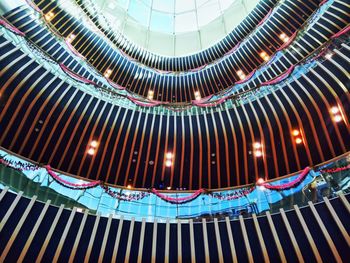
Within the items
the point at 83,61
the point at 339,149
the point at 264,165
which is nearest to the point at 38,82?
the point at 83,61

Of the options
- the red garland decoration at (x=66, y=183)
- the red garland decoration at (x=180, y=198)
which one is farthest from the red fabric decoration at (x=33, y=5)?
the red garland decoration at (x=180, y=198)

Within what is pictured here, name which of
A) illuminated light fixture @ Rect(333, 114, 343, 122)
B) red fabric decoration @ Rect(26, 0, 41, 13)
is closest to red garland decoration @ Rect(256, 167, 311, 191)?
illuminated light fixture @ Rect(333, 114, 343, 122)

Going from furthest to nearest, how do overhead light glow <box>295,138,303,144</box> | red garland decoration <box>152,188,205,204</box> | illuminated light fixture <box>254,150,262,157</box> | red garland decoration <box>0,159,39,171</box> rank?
1. illuminated light fixture <box>254,150,262,157</box>
2. overhead light glow <box>295,138,303,144</box>
3. red garland decoration <box>152,188,205,204</box>
4. red garland decoration <box>0,159,39,171</box>

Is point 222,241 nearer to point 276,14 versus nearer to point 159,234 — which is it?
point 159,234

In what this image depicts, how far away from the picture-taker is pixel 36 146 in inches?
502

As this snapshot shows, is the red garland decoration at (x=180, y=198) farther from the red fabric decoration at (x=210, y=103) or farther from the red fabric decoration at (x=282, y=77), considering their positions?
the red fabric decoration at (x=282, y=77)

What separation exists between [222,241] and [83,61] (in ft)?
44.0

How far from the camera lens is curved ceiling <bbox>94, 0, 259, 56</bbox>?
76.5 feet

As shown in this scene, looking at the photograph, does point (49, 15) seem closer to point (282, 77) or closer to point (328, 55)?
point (282, 77)

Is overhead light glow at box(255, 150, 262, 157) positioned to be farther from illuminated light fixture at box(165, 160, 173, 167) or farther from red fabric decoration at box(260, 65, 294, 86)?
illuminated light fixture at box(165, 160, 173, 167)

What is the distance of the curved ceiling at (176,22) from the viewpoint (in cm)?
2331

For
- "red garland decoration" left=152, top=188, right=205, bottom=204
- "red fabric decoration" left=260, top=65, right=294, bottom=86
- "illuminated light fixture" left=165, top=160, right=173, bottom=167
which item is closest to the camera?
"red garland decoration" left=152, top=188, right=205, bottom=204

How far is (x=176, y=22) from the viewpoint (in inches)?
1011

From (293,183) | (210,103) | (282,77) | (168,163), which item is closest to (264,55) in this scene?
(282,77)
